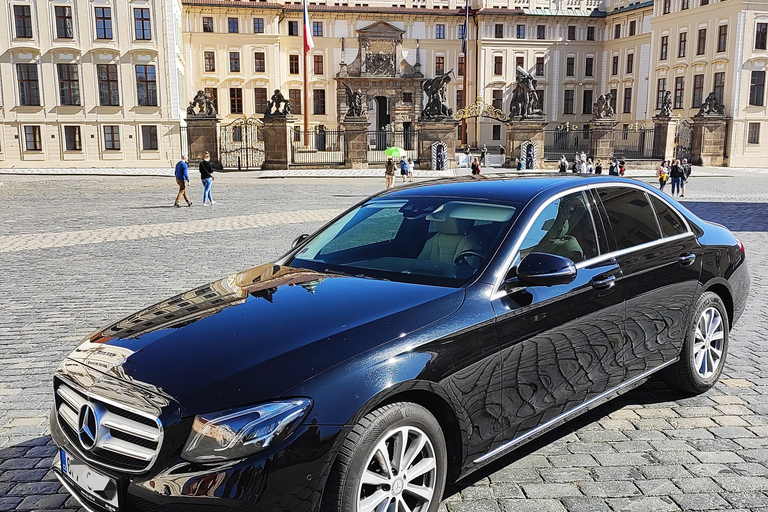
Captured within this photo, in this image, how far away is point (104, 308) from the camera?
823 centimetres

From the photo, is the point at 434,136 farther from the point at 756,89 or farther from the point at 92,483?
the point at 92,483

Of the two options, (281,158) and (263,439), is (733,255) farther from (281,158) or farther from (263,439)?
(281,158)

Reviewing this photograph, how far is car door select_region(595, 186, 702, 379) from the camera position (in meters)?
4.59

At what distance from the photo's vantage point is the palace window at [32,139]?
155 feet

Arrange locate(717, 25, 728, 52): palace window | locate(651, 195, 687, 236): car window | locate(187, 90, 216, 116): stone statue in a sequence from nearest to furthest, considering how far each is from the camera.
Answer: locate(651, 195, 687, 236): car window → locate(187, 90, 216, 116): stone statue → locate(717, 25, 728, 52): palace window

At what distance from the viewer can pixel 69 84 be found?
47281 millimetres

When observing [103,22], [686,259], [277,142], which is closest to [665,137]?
[277,142]

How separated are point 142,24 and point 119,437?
49.5 m

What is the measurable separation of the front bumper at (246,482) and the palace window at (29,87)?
50.4 metres

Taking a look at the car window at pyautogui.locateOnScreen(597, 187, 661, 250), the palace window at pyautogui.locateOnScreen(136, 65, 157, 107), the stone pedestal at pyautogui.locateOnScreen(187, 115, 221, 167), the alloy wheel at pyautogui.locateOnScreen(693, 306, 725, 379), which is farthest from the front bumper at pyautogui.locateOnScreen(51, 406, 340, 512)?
the palace window at pyautogui.locateOnScreen(136, 65, 157, 107)

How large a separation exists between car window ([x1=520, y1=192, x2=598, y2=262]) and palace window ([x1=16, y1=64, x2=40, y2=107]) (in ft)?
163

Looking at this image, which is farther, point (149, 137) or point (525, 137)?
point (149, 137)

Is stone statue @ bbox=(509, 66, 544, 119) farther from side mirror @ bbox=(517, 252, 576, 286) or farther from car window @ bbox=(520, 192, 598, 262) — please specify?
side mirror @ bbox=(517, 252, 576, 286)

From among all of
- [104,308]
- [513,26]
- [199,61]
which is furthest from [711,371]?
[513,26]
